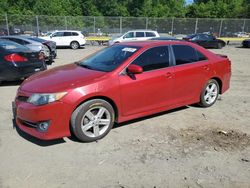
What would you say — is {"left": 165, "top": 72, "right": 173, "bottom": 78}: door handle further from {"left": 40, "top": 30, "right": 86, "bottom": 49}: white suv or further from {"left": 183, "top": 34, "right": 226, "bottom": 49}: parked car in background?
Result: {"left": 183, "top": 34, "right": 226, "bottom": 49}: parked car in background

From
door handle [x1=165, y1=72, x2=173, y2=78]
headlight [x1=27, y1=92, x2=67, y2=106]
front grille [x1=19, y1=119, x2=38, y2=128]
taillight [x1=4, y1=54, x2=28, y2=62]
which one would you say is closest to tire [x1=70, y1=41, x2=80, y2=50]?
taillight [x1=4, y1=54, x2=28, y2=62]

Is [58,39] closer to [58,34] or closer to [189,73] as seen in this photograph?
[58,34]

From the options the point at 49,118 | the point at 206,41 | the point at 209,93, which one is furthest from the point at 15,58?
the point at 206,41

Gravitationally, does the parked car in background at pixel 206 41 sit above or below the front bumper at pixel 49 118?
below

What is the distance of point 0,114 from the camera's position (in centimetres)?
596

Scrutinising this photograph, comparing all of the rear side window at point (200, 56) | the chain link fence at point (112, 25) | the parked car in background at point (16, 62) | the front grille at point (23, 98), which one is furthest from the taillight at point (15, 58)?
the chain link fence at point (112, 25)

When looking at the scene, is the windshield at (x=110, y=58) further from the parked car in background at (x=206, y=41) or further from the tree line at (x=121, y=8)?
the tree line at (x=121, y=8)

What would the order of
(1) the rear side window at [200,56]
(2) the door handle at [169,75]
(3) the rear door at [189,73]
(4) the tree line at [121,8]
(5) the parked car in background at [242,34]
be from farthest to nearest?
(4) the tree line at [121,8], (5) the parked car in background at [242,34], (1) the rear side window at [200,56], (3) the rear door at [189,73], (2) the door handle at [169,75]

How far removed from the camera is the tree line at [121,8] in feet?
178

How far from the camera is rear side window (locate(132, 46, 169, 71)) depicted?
16.8ft

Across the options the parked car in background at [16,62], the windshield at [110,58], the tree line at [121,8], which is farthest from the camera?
the tree line at [121,8]

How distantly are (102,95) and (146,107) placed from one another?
0.99m

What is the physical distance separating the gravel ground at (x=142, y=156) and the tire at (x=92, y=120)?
0.48ft

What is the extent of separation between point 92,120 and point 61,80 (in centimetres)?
83
